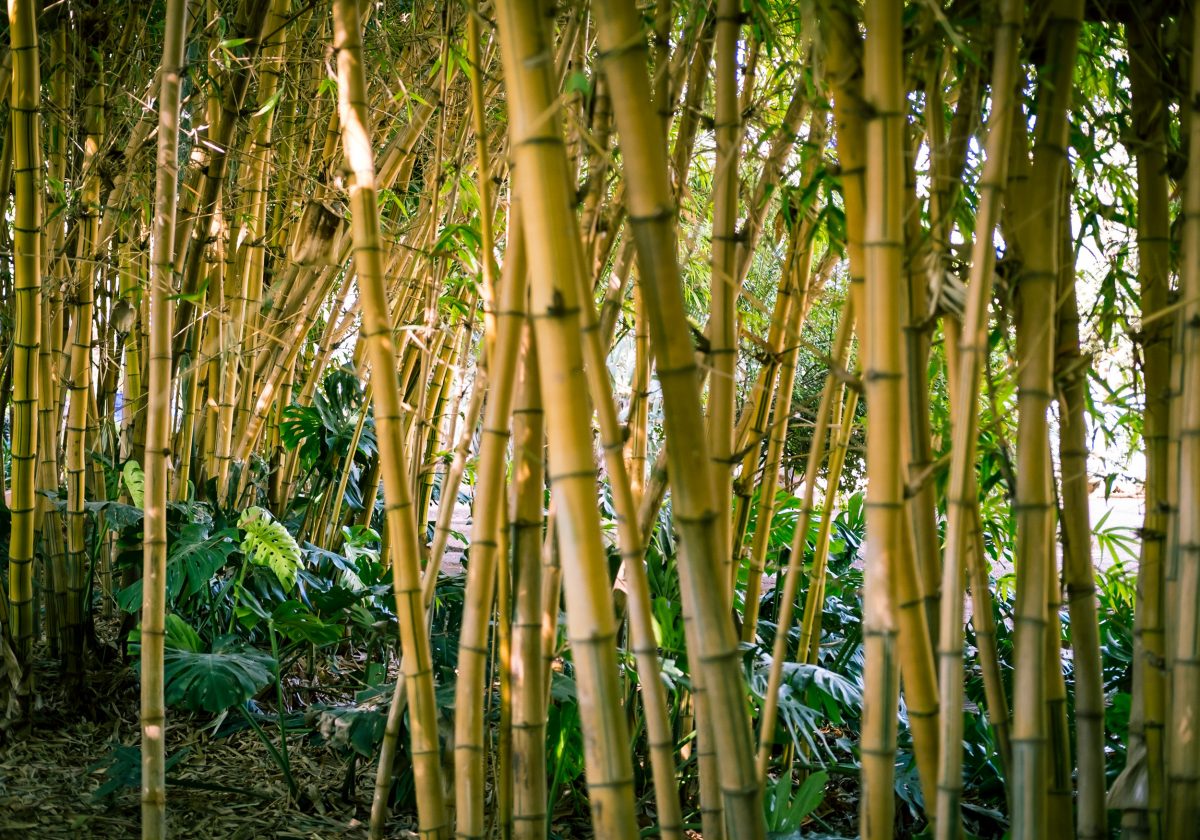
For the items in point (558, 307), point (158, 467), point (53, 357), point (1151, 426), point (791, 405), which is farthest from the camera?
point (53, 357)

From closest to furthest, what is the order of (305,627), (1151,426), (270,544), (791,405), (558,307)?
1. (558,307)
2. (1151,426)
3. (791,405)
4. (305,627)
5. (270,544)

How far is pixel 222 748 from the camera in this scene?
210cm

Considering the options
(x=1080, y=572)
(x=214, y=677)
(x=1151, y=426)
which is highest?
(x=1151, y=426)

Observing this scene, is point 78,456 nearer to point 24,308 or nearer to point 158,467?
point 24,308

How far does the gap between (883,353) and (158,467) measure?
949 mm

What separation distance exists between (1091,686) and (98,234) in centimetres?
227

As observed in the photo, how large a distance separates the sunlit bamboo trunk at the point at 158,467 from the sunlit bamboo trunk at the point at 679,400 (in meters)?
0.76

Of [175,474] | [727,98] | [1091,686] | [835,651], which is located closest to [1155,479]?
[1091,686]

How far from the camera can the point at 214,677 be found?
69.0 inches

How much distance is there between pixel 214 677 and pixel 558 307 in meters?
1.29

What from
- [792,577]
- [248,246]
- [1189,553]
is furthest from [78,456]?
[1189,553]

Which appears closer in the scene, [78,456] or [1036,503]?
[1036,503]

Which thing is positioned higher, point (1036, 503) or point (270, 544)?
point (1036, 503)

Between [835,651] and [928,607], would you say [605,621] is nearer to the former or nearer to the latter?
[928,607]
